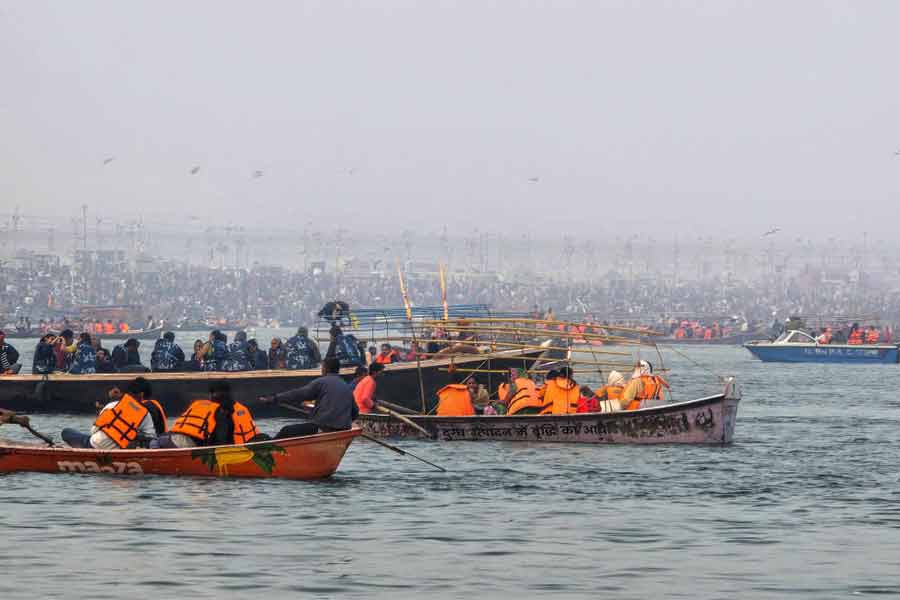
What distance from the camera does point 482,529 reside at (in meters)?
22.0

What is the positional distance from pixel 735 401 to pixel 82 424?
16605mm

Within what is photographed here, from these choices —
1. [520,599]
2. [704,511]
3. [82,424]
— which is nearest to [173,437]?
[704,511]

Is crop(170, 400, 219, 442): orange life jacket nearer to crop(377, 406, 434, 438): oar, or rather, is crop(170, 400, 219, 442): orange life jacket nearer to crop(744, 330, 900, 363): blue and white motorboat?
crop(377, 406, 434, 438): oar

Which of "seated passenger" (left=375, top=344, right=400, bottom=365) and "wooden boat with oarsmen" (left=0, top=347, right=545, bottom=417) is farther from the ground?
"seated passenger" (left=375, top=344, right=400, bottom=365)

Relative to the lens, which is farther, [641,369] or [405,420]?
[641,369]

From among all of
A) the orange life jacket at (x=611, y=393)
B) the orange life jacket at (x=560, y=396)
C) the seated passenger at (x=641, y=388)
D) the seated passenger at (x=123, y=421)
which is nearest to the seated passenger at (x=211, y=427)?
the seated passenger at (x=123, y=421)

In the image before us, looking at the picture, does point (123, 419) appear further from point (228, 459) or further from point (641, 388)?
point (641, 388)

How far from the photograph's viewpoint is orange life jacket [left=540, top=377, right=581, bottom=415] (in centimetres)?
3403

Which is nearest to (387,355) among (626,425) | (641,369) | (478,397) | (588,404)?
(478,397)

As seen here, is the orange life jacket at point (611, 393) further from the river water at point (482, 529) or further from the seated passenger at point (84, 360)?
the seated passenger at point (84, 360)

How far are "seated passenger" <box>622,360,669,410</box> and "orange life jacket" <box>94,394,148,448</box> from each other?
12360mm

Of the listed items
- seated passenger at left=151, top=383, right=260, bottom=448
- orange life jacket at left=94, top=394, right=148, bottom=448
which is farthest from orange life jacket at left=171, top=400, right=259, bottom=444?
orange life jacket at left=94, top=394, right=148, bottom=448

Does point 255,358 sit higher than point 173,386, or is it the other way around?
point 255,358

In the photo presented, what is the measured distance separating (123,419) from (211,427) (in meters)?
1.43
